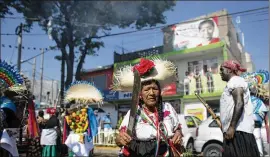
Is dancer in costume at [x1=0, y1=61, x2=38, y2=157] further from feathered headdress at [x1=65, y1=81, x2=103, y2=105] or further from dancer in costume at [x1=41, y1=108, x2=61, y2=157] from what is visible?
dancer in costume at [x1=41, y1=108, x2=61, y2=157]

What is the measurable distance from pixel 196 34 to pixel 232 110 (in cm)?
1705

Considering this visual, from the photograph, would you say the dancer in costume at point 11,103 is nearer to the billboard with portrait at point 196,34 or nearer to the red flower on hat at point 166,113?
the red flower on hat at point 166,113

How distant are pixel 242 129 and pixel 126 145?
180cm

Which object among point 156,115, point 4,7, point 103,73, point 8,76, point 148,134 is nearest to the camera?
point 148,134

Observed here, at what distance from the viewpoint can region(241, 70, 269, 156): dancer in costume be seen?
524 cm

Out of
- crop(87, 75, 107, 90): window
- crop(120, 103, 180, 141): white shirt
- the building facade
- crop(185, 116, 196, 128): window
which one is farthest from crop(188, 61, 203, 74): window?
crop(120, 103, 180, 141): white shirt

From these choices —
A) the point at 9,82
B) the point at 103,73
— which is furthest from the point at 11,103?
the point at 103,73

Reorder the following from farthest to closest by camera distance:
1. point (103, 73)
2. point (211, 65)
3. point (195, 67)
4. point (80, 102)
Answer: point (103, 73), point (195, 67), point (211, 65), point (80, 102)

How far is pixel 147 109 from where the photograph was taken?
273 cm

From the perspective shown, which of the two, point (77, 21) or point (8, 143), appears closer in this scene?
point (8, 143)

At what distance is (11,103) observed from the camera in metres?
4.46

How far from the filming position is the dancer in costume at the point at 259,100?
524cm

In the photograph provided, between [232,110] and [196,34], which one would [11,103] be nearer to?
[232,110]

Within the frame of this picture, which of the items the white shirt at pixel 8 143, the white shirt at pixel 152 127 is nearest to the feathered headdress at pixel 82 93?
the white shirt at pixel 8 143
